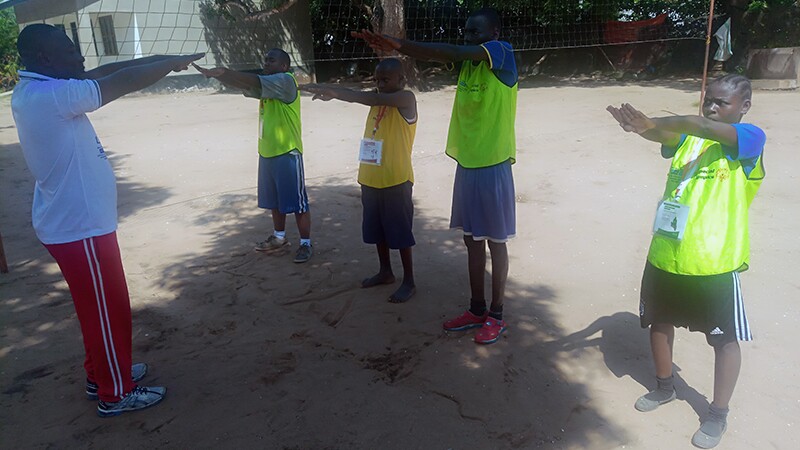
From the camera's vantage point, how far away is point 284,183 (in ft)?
16.0

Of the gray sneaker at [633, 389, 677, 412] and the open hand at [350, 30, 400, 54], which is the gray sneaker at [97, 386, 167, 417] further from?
the gray sneaker at [633, 389, 677, 412]

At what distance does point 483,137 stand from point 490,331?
1.18m

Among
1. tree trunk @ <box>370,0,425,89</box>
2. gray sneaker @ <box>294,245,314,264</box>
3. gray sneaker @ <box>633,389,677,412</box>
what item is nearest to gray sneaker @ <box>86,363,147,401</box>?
gray sneaker @ <box>294,245,314,264</box>

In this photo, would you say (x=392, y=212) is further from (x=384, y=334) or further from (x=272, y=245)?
(x=272, y=245)

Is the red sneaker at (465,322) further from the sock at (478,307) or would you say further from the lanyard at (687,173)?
the lanyard at (687,173)

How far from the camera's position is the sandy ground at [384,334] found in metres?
2.89

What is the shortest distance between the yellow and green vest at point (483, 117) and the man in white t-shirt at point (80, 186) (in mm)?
1597

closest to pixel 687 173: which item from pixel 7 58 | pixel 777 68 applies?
pixel 777 68

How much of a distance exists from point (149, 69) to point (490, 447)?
7.95ft

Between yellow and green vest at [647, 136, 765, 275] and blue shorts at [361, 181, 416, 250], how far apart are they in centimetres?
192

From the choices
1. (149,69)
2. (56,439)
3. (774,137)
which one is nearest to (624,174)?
(774,137)

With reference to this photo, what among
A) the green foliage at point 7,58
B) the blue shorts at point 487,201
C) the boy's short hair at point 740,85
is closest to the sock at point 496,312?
the blue shorts at point 487,201

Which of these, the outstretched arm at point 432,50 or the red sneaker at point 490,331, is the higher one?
the outstretched arm at point 432,50

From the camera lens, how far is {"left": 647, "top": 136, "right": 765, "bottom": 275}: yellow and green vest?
2.55 metres
